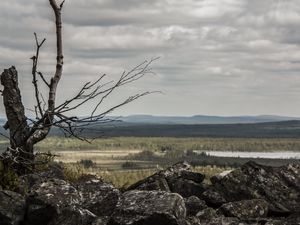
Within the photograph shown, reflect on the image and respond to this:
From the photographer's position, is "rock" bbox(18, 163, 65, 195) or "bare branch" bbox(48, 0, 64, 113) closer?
"rock" bbox(18, 163, 65, 195)

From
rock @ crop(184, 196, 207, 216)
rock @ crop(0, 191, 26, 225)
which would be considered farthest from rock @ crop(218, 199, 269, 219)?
rock @ crop(0, 191, 26, 225)

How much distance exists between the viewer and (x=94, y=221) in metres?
15.0

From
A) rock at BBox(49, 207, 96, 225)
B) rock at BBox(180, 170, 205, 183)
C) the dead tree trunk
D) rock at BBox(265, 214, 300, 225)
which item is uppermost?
the dead tree trunk

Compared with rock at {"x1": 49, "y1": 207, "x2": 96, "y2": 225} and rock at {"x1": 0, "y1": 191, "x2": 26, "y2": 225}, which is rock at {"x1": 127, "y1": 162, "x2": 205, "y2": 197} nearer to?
rock at {"x1": 49, "y1": 207, "x2": 96, "y2": 225}

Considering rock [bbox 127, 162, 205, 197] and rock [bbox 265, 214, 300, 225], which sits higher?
rock [bbox 127, 162, 205, 197]

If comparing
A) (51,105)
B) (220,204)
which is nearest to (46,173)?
(51,105)

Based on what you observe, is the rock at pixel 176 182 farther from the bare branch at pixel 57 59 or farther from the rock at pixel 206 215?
the bare branch at pixel 57 59

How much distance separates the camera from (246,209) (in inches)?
695

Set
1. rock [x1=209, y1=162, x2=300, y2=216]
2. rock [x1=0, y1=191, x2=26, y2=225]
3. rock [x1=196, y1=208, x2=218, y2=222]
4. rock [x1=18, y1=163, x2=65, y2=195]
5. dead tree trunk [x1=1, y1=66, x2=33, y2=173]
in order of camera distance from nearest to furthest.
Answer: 1. rock [x1=0, y1=191, x2=26, y2=225]
2. rock [x1=196, y1=208, x2=218, y2=222]
3. rock [x1=18, y1=163, x2=65, y2=195]
4. rock [x1=209, y1=162, x2=300, y2=216]
5. dead tree trunk [x1=1, y1=66, x2=33, y2=173]

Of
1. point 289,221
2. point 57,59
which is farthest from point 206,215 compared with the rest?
point 57,59

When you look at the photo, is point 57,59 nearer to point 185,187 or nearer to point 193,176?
point 185,187

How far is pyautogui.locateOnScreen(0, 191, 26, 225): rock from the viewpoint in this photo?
570 inches

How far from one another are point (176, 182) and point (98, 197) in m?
5.12

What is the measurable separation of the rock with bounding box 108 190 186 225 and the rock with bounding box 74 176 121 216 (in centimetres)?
130
